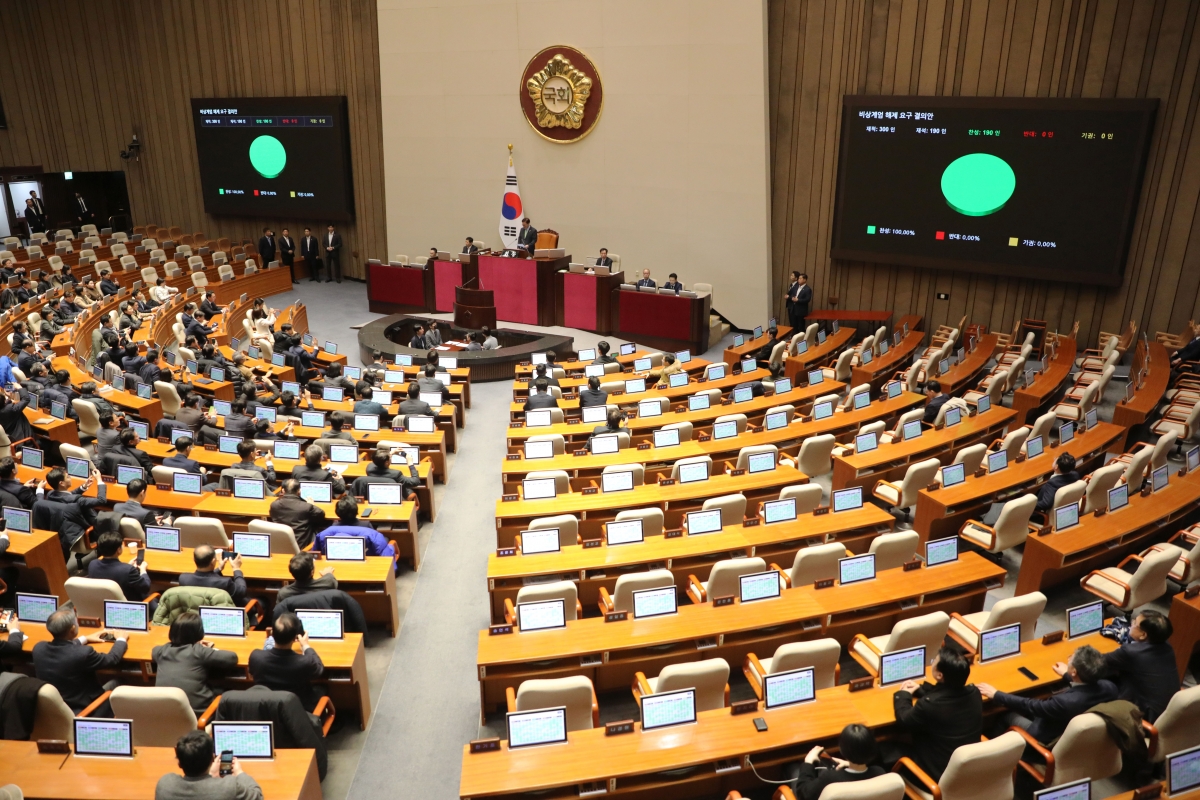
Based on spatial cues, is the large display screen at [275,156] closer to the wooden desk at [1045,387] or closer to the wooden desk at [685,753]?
the wooden desk at [1045,387]

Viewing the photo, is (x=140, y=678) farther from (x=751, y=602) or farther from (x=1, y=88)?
(x=1, y=88)

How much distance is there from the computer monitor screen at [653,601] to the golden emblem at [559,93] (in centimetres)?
1226

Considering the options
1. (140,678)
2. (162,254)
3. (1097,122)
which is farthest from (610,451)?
(162,254)

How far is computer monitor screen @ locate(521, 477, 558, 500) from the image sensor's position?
22.8 feet

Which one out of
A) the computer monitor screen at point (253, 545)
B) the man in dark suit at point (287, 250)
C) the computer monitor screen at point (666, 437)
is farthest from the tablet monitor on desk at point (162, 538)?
the man in dark suit at point (287, 250)

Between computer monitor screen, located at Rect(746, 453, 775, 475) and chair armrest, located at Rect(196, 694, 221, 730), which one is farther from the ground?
computer monitor screen, located at Rect(746, 453, 775, 475)

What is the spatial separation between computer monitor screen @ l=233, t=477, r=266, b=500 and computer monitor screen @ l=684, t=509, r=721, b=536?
360 cm

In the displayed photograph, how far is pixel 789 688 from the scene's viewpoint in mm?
4340

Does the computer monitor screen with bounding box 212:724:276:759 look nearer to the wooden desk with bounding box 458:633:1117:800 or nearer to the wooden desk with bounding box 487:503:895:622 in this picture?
the wooden desk with bounding box 458:633:1117:800

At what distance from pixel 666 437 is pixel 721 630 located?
11.1ft

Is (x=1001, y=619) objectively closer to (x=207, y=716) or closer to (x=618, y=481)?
(x=618, y=481)

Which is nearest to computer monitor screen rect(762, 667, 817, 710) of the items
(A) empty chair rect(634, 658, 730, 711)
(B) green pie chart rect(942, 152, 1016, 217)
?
(A) empty chair rect(634, 658, 730, 711)

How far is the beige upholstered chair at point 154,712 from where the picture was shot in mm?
4055

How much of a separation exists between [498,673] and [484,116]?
45.1 feet
